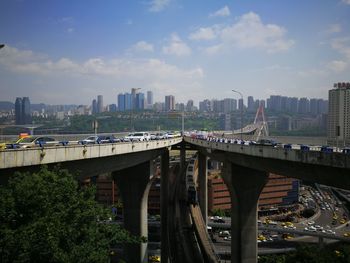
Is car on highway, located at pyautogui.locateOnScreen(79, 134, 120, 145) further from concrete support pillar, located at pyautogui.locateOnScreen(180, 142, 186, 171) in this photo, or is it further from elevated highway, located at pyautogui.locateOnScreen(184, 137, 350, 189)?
concrete support pillar, located at pyautogui.locateOnScreen(180, 142, 186, 171)

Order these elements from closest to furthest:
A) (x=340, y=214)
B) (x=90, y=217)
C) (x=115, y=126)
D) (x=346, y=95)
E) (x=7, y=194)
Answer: (x=7, y=194), (x=90, y=217), (x=346, y=95), (x=340, y=214), (x=115, y=126)

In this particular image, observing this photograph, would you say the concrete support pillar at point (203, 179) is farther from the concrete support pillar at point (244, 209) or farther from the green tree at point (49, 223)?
the green tree at point (49, 223)

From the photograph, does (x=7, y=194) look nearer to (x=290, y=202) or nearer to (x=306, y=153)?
(x=306, y=153)

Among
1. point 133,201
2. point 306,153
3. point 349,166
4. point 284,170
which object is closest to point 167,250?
point 133,201

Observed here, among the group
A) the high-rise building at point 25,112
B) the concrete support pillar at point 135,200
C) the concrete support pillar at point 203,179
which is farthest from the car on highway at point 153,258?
the high-rise building at point 25,112

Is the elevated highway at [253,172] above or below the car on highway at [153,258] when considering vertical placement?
above

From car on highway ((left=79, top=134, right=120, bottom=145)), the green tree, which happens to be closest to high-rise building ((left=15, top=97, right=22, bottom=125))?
car on highway ((left=79, top=134, right=120, bottom=145))

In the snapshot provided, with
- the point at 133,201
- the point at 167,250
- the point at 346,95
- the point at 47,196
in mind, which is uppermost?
the point at 346,95
